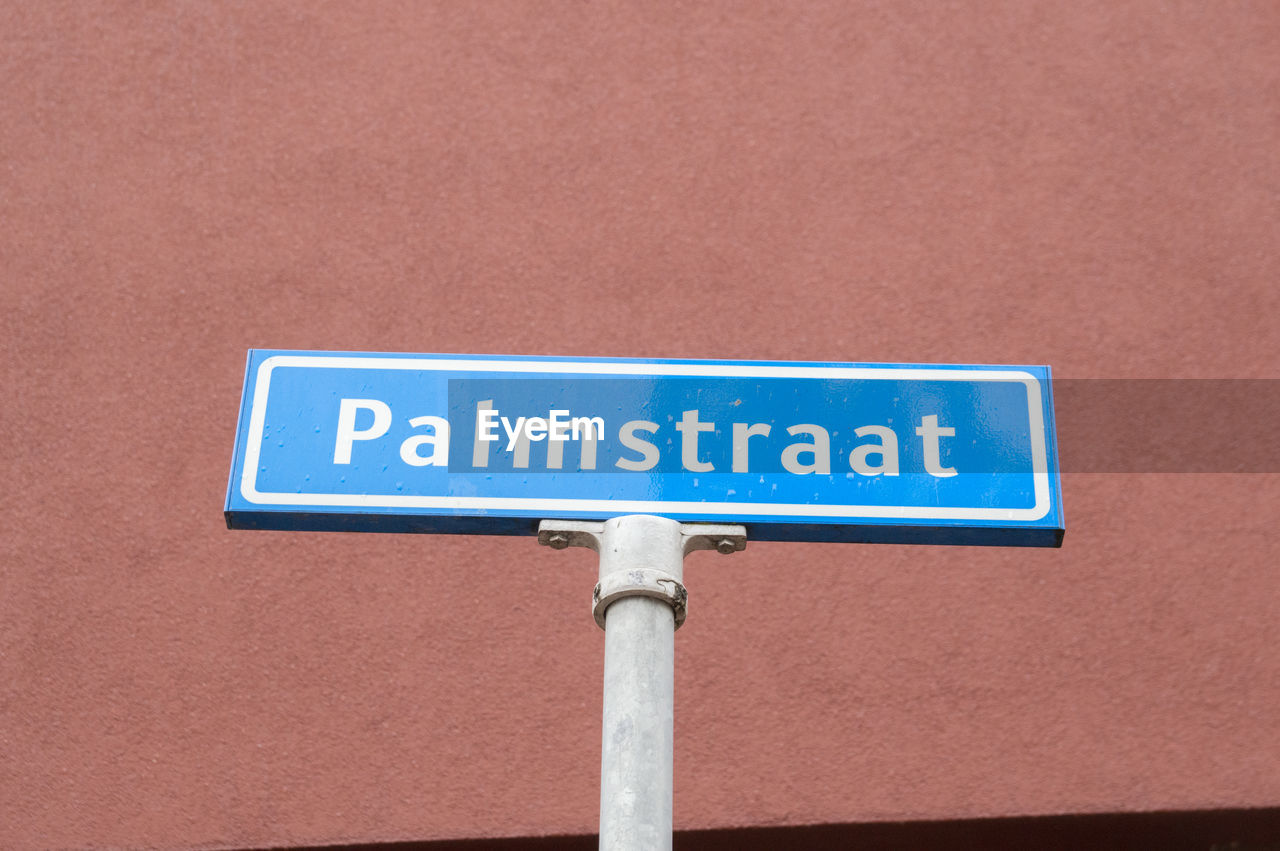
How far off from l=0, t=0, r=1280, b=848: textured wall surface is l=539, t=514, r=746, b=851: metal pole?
8.57ft

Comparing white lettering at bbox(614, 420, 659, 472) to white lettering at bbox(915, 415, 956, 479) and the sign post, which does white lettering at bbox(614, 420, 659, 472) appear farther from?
white lettering at bbox(915, 415, 956, 479)

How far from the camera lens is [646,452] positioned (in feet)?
6.70

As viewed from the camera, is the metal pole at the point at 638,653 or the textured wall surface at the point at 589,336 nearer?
the metal pole at the point at 638,653

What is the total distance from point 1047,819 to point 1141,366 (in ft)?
6.15

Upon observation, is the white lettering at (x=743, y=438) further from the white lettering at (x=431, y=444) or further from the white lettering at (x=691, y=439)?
the white lettering at (x=431, y=444)

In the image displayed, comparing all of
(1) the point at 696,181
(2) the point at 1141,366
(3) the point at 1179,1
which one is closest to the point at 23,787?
(1) the point at 696,181

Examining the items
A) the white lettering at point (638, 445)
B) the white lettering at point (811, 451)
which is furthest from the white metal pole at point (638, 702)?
the white lettering at point (811, 451)

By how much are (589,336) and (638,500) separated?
3350mm

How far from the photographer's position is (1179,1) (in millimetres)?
6180

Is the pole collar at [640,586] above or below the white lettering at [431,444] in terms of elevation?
below

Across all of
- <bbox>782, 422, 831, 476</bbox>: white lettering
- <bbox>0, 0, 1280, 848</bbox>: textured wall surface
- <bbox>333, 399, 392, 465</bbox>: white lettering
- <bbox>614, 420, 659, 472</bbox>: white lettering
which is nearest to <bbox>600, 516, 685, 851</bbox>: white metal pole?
<bbox>614, 420, 659, 472</bbox>: white lettering

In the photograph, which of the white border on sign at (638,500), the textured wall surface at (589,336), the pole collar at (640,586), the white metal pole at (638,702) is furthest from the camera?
the textured wall surface at (589,336)

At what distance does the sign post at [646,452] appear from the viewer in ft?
6.55

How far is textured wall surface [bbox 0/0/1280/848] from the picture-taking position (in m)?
4.42
